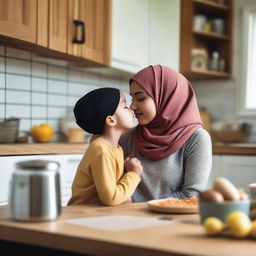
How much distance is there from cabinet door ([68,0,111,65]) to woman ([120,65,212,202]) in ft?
3.76

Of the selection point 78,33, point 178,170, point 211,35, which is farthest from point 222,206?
point 211,35

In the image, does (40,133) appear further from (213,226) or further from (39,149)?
(213,226)

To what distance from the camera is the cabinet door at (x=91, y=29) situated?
3201 millimetres

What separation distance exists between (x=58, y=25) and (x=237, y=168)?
75.5 inches

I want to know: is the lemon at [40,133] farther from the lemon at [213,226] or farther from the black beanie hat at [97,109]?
the lemon at [213,226]

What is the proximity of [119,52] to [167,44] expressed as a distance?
0.75 metres

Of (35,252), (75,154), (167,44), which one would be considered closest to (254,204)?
(35,252)

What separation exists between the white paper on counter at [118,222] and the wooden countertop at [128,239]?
0.03 meters

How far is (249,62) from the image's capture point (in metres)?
4.81

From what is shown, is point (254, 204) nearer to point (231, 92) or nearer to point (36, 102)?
point (36, 102)

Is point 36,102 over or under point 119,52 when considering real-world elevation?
under

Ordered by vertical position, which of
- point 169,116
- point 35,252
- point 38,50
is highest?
point 38,50

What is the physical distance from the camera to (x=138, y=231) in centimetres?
116

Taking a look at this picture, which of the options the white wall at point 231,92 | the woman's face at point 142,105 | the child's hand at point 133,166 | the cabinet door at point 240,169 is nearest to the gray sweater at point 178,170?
the woman's face at point 142,105
